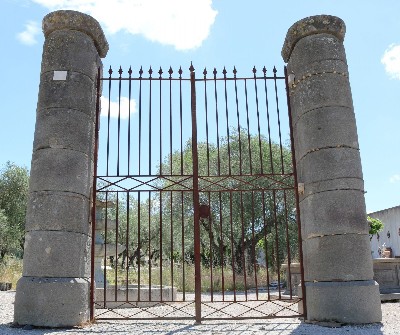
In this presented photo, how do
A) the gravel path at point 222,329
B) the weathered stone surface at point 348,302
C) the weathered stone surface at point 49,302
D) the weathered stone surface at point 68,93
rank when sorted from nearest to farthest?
the gravel path at point 222,329
the weathered stone surface at point 49,302
the weathered stone surface at point 348,302
the weathered stone surface at point 68,93

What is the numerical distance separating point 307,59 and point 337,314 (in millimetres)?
3757

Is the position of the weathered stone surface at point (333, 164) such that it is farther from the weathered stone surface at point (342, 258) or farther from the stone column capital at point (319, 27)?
the stone column capital at point (319, 27)

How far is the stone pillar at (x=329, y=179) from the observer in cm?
540

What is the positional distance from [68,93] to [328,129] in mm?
3855

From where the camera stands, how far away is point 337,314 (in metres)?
5.31

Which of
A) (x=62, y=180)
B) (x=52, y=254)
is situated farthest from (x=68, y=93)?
(x=52, y=254)

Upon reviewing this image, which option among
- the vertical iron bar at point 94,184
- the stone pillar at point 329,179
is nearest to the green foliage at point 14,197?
the vertical iron bar at point 94,184

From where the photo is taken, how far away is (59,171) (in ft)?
18.7

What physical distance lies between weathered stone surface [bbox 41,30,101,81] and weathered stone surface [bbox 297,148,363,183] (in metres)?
3.64

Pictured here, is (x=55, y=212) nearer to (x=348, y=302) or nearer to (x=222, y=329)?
(x=222, y=329)

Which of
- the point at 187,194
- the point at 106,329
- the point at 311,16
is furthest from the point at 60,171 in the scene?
the point at 187,194

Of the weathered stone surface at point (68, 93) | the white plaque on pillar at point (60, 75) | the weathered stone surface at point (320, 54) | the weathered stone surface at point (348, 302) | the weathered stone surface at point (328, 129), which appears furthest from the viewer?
the weathered stone surface at point (320, 54)

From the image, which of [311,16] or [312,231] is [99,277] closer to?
[312,231]

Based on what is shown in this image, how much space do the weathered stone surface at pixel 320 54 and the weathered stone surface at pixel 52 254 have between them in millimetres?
4231
